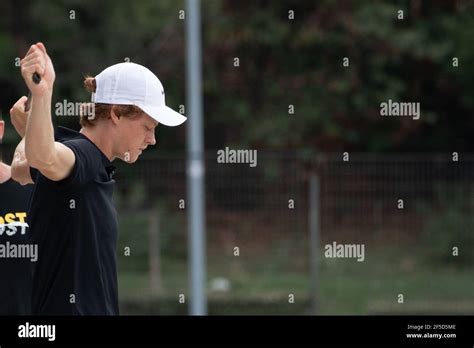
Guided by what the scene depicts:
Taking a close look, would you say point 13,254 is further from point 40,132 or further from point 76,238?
point 40,132

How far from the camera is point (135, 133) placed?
455 centimetres

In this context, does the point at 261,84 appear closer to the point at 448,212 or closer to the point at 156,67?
the point at 156,67

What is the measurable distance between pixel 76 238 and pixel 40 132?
578 mm

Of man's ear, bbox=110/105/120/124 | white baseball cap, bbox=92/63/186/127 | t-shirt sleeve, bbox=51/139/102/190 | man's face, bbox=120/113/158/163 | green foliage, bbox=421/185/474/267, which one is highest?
green foliage, bbox=421/185/474/267

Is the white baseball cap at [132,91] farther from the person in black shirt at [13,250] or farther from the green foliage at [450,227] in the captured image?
the green foliage at [450,227]

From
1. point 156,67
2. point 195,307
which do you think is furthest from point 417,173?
point 156,67

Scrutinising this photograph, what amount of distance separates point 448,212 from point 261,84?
25.9ft

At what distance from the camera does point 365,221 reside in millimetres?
15922

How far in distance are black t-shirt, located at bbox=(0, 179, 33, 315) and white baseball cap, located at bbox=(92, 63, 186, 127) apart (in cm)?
166

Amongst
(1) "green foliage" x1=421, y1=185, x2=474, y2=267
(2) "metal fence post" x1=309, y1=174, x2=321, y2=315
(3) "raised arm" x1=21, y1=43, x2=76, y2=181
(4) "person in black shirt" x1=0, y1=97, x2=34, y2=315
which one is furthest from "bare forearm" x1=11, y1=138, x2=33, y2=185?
(1) "green foliage" x1=421, y1=185, x2=474, y2=267

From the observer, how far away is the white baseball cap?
4.51 m

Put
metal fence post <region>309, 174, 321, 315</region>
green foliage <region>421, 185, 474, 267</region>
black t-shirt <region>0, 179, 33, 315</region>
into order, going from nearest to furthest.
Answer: black t-shirt <region>0, 179, 33, 315</region>, metal fence post <region>309, 174, 321, 315</region>, green foliage <region>421, 185, 474, 267</region>

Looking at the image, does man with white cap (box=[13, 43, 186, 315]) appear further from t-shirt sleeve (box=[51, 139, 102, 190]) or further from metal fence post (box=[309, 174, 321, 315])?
metal fence post (box=[309, 174, 321, 315])

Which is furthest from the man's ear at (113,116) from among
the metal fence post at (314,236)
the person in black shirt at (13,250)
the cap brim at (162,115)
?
the metal fence post at (314,236)
